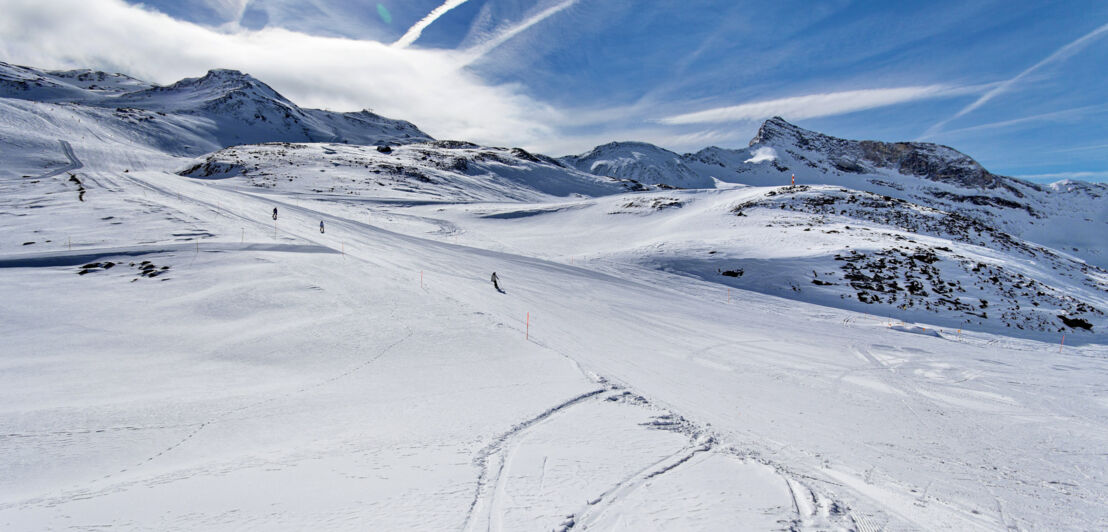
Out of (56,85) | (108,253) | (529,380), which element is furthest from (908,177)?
(56,85)

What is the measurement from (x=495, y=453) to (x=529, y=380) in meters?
3.42

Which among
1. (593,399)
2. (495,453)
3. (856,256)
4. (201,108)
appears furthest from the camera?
(201,108)

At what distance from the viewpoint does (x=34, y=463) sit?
586 cm

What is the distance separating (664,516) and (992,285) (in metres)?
26.2

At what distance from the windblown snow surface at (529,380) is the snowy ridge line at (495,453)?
0.06 m

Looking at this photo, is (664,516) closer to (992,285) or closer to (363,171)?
(992,285)

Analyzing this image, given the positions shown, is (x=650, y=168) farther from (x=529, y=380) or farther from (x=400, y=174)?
(x=529, y=380)

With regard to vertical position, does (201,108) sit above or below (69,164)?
above

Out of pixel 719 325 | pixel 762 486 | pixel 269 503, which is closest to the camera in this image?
pixel 269 503

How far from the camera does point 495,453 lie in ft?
21.4

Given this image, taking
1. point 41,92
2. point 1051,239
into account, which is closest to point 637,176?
point 1051,239

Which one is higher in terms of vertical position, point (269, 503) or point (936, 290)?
point (936, 290)

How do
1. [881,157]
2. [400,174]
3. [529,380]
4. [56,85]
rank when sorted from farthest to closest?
[881,157], [56,85], [400,174], [529,380]

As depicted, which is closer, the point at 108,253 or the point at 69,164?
the point at 108,253
